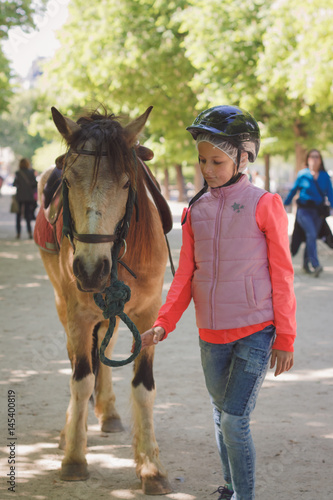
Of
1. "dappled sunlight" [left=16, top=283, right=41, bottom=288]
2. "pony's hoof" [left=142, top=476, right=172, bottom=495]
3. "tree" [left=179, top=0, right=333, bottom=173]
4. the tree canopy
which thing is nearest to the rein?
"pony's hoof" [left=142, top=476, right=172, bottom=495]

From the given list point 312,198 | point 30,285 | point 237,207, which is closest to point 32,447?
point 237,207

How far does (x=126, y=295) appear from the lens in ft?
12.2

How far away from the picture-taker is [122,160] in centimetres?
362

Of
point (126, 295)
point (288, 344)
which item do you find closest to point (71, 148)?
point (126, 295)

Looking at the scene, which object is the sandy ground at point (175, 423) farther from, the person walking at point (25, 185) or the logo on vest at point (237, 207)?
the person walking at point (25, 185)

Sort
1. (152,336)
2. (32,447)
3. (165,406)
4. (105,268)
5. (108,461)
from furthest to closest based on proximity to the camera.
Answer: (165,406)
(32,447)
(108,461)
(105,268)
(152,336)

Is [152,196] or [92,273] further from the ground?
[152,196]

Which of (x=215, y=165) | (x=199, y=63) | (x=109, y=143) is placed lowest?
(x=215, y=165)

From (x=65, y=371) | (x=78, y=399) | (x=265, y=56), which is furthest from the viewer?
(x=265, y=56)

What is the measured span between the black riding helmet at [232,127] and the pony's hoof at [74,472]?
222cm

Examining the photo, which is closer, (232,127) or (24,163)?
(232,127)

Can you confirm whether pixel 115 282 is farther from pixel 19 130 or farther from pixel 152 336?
pixel 19 130

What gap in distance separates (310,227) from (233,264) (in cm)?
924

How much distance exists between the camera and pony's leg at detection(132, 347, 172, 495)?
4.02 meters
